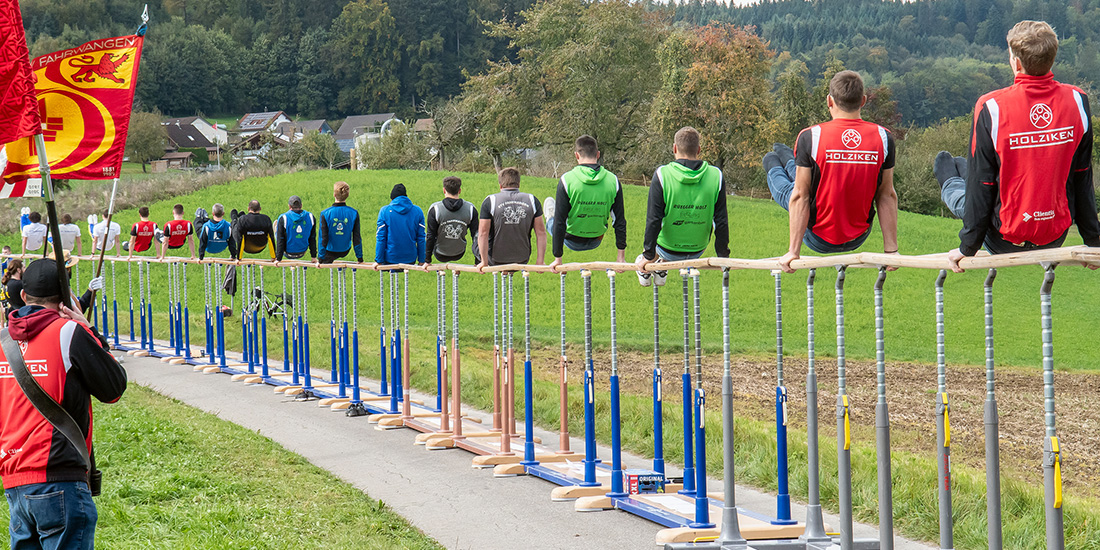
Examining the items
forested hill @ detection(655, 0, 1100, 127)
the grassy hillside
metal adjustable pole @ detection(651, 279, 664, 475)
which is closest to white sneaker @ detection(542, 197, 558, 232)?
metal adjustable pole @ detection(651, 279, 664, 475)

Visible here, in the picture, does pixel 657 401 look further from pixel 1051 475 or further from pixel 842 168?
pixel 1051 475

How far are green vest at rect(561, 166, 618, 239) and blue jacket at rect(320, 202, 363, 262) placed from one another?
645cm

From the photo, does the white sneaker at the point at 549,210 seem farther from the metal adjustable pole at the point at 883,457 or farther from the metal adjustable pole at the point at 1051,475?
the metal adjustable pole at the point at 1051,475

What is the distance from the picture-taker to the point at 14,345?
5027 millimetres

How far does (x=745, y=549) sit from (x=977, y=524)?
1872 mm

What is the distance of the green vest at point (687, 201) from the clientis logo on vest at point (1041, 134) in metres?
3.95

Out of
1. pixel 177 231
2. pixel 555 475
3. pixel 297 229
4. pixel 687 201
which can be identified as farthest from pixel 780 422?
pixel 177 231

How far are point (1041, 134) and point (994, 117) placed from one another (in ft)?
0.69

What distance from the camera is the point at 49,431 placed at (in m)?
5.04

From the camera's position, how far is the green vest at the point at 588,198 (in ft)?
31.5

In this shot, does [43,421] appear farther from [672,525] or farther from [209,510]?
[672,525]

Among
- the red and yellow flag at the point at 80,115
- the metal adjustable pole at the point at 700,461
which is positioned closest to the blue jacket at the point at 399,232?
the red and yellow flag at the point at 80,115

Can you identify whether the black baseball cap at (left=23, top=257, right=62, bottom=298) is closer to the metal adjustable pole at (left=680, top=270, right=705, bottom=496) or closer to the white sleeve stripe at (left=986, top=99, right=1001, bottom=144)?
the metal adjustable pole at (left=680, top=270, right=705, bottom=496)

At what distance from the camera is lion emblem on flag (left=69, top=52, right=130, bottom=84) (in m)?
7.40
